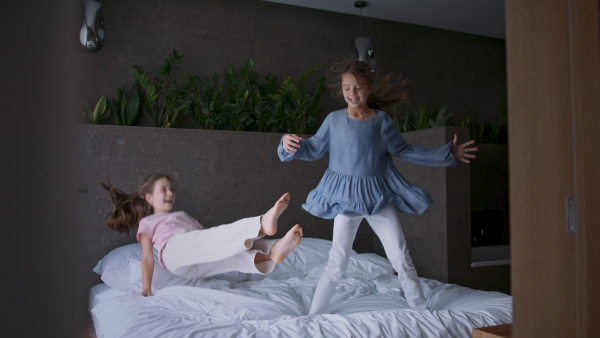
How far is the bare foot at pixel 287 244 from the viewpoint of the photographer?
1.68 metres

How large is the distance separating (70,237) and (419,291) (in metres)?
1.69

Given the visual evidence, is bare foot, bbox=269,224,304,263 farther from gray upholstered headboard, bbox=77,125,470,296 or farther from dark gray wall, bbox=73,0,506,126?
dark gray wall, bbox=73,0,506,126

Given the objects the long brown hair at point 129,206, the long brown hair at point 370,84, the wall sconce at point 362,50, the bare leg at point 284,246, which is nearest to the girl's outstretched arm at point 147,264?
the long brown hair at point 129,206

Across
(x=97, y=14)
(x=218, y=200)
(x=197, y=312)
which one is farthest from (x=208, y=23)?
(x=197, y=312)

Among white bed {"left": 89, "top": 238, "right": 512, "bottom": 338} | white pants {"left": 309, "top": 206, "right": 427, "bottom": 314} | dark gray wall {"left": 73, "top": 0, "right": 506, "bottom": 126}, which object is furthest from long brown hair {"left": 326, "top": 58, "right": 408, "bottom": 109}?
dark gray wall {"left": 73, "top": 0, "right": 506, "bottom": 126}

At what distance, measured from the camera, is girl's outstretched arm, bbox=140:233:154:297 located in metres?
1.86

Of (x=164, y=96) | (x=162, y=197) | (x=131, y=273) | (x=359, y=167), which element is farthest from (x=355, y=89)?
(x=164, y=96)

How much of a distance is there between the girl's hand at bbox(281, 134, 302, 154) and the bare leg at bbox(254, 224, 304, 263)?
0.26 metres

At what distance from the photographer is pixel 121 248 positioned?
85.4 inches

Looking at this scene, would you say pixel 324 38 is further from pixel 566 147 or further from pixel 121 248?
pixel 566 147

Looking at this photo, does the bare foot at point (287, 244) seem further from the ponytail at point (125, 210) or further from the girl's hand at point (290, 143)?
the ponytail at point (125, 210)

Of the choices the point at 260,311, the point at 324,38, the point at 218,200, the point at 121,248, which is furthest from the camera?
the point at 324,38

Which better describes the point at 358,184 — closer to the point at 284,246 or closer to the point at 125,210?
the point at 284,246

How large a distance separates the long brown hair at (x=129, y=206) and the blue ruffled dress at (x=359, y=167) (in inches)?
23.4
